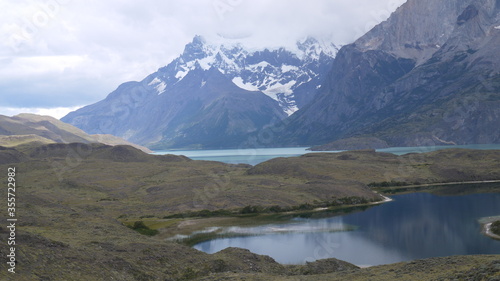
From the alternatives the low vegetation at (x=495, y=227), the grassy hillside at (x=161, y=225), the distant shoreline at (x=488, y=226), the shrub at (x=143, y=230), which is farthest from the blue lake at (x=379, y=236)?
the shrub at (x=143, y=230)

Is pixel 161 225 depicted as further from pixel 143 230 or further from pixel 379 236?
pixel 379 236

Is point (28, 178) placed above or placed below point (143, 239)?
above

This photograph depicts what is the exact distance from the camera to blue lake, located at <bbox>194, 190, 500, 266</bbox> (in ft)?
259

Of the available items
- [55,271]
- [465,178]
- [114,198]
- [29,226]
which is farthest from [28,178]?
[465,178]

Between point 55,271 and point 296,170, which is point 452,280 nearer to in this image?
point 55,271

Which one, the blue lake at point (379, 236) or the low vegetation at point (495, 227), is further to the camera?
the low vegetation at point (495, 227)

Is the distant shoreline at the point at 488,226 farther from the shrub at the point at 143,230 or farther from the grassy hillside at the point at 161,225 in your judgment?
the shrub at the point at 143,230

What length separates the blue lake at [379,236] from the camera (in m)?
78.9

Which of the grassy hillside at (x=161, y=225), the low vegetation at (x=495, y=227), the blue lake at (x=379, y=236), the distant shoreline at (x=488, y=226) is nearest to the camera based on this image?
the grassy hillside at (x=161, y=225)

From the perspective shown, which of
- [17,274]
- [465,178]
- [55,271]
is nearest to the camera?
[17,274]

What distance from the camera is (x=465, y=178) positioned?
185m

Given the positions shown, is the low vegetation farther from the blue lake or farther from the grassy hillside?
the grassy hillside

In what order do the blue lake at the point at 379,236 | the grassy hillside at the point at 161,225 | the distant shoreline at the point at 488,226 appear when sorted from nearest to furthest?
1. the grassy hillside at the point at 161,225
2. the blue lake at the point at 379,236
3. the distant shoreline at the point at 488,226

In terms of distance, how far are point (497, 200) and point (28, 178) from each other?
553ft
